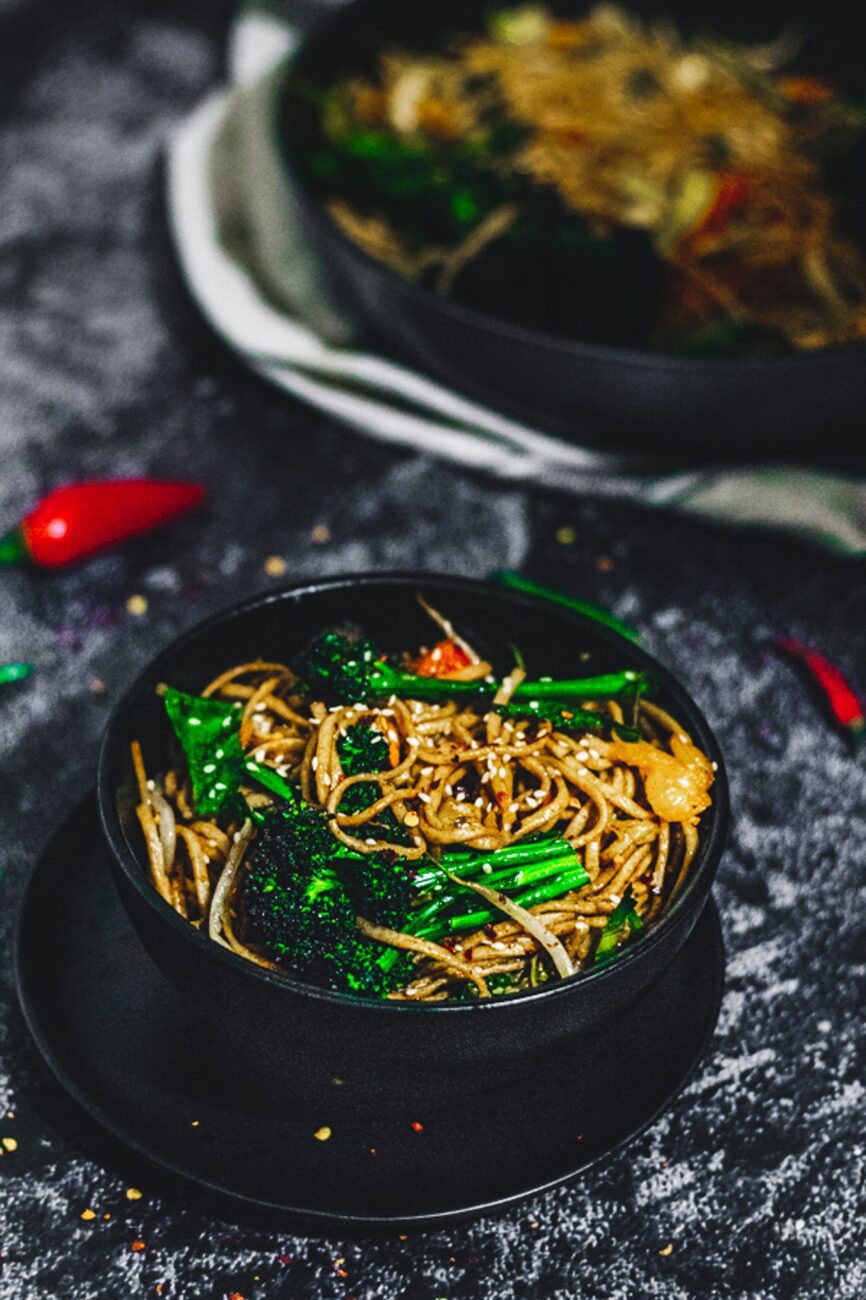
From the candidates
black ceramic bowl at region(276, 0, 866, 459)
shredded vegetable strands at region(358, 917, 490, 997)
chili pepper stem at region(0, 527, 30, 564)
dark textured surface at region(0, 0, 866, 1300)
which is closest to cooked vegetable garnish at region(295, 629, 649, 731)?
shredded vegetable strands at region(358, 917, 490, 997)

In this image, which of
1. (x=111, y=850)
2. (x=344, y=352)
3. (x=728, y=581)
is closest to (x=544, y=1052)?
(x=111, y=850)

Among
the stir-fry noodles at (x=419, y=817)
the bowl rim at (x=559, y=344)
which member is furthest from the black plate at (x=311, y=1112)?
the bowl rim at (x=559, y=344)

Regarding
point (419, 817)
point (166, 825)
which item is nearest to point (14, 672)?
point (166, 825)

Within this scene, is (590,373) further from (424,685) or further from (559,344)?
(424,685)

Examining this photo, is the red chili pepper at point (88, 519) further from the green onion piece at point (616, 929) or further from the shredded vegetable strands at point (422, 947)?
the green onion piece at point (616, 929)

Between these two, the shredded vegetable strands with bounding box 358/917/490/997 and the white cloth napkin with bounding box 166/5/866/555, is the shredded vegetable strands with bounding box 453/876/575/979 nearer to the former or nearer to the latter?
the shredded vegetable strands with bounding box 358/917/490/997

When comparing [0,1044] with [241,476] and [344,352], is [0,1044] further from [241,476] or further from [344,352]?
[344,352]
